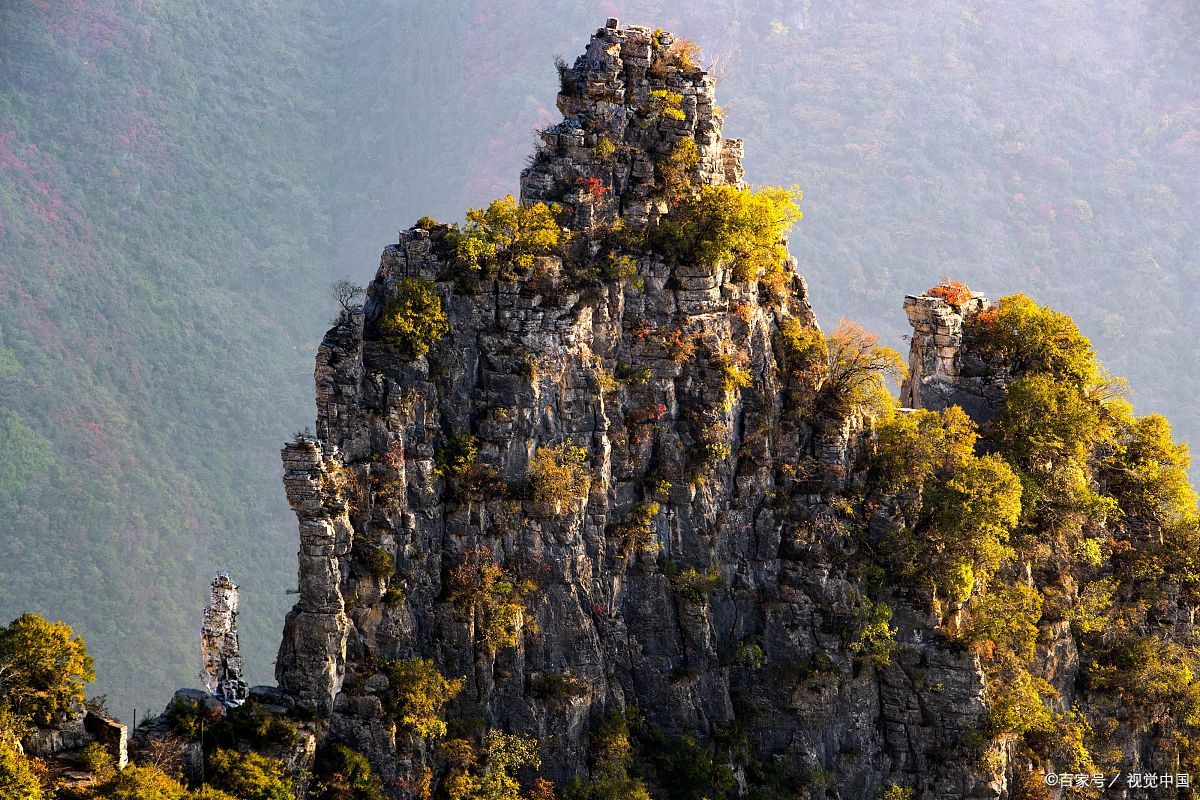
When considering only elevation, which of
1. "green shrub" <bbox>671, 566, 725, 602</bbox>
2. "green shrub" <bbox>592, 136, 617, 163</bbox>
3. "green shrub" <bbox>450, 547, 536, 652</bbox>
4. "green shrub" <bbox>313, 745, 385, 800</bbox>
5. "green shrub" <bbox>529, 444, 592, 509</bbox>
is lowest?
"green shrub" <bbox>313, 745, 385, 800</bbox>

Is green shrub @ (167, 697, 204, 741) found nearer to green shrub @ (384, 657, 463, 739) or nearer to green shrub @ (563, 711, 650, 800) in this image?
green shrub @ (384, 657, 463, 739)

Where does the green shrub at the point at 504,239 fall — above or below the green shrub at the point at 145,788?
above

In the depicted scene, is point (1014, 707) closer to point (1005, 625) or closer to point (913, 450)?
point (1005, 625)

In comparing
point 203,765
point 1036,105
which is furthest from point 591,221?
point 1036,105

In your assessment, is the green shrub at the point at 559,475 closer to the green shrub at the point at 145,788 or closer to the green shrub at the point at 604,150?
the green shrub at the point at 604,150

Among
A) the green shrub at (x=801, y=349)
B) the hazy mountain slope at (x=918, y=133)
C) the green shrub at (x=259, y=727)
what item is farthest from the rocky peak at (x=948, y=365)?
the hazy mountain slope at (x=918, y=133)

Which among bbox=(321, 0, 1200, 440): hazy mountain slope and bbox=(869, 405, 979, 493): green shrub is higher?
bbox=(321, 0, 1200, 440): hazy mountain slope

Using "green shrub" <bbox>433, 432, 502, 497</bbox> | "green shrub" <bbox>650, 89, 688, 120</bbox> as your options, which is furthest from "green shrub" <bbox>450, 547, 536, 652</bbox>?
"green shrub" <bbox>650, 89, 688, 120</bbox>
